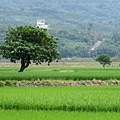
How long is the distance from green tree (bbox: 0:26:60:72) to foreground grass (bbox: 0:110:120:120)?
89.5ft

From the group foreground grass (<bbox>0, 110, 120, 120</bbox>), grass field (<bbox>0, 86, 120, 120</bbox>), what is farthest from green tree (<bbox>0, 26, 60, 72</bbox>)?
foreground grass (<bbox>0, 110, 120, 120</bbox>)

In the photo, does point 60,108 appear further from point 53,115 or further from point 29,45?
point 29,45

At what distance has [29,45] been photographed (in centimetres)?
4612

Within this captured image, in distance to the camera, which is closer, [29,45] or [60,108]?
[60,108]

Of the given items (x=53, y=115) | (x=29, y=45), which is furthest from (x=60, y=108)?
(x=29, y=45)

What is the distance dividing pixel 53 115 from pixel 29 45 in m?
29.2

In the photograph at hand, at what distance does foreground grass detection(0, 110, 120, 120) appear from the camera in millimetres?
16594

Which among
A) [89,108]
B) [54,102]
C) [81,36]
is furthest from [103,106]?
[81,36]

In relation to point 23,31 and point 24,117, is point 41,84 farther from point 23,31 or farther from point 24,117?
point 24,117

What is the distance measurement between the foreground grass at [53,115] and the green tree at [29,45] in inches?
1074

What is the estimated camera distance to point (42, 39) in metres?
47.8

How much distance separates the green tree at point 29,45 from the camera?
46156mm

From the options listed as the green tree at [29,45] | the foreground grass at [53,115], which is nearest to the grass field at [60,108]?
the foreground grass at [53,115]

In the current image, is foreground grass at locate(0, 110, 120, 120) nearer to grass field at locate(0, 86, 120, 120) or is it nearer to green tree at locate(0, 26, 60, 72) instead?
grass field at locate(0, 86, 120, 120)
